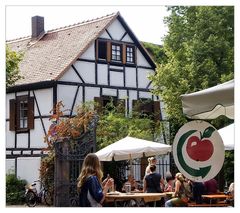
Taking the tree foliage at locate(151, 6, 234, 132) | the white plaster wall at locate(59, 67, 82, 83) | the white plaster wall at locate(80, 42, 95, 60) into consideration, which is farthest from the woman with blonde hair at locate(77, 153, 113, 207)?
the white plaster wall at locate(80, 42, 95, 60)

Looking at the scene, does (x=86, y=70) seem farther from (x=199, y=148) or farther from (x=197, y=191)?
(x=199, y=148)

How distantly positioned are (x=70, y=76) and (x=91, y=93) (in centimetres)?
107

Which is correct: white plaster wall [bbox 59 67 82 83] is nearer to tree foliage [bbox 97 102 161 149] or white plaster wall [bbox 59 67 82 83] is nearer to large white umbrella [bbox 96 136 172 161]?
tree foliage [bbox 97 102 161 149]

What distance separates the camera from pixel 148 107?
76.2 feet

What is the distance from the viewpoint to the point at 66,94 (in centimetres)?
2050

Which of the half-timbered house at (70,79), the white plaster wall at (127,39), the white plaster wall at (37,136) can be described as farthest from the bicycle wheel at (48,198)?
the white plaster wall at (127,39)

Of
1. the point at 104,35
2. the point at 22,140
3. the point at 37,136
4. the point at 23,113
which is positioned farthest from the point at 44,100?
the point at 104,35

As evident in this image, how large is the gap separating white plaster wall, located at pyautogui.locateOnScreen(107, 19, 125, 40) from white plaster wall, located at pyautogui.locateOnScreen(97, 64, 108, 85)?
1.19 metres

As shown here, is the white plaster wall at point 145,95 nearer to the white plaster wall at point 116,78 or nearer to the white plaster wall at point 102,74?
the white plaster wall at point 116,78

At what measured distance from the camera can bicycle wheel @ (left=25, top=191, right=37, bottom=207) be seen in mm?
18539

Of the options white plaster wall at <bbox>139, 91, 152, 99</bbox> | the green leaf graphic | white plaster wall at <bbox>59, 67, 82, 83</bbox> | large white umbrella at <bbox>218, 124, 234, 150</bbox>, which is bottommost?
large white umbrella at <bbox>218, 124, 234, 150</bbox>
